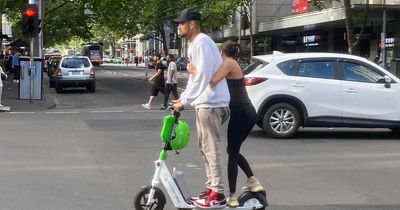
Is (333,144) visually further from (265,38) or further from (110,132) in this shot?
(265,38)

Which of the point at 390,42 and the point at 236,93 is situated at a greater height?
the point at 390,42

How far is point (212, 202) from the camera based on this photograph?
18.5 ft

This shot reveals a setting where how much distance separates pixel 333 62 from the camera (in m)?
12.2

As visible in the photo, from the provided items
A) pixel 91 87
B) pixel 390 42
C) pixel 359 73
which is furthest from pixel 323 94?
pixel 390 42

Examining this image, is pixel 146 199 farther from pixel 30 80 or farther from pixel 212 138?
pixel 30 80

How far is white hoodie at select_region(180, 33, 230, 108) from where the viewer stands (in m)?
5.49

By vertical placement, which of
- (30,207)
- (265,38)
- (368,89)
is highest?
(265,38)

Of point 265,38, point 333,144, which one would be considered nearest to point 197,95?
point 333,144

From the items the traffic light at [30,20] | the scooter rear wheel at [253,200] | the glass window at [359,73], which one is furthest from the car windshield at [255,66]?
the traffic light at [30,20]

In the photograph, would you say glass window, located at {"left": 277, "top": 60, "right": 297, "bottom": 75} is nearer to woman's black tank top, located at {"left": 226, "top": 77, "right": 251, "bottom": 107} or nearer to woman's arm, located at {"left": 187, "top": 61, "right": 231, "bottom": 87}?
woman's black tank top, located at {"left": 226, "top": 77, "right": 251, "bottom": 107}

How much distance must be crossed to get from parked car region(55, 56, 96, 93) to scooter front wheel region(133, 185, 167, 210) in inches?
855

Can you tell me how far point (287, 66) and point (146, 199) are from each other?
23.3 ft

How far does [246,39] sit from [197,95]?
56203 mm

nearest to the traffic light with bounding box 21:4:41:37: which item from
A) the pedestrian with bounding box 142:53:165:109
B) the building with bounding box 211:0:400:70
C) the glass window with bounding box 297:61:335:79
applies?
the pedestrian with bounding box 142:53:165:109
